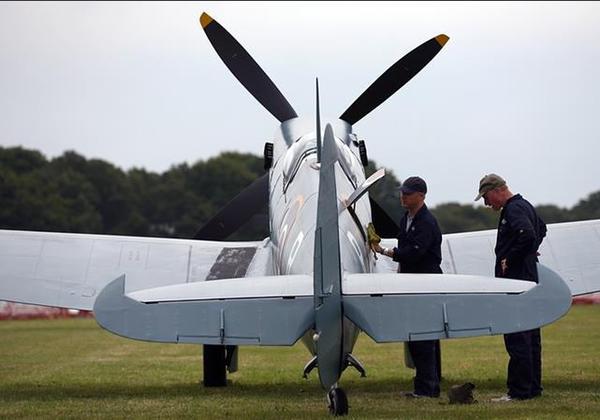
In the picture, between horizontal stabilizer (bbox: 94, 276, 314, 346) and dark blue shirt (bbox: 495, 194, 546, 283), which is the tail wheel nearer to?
dark blue shirt (bbox: 495, 194, 546, 283)

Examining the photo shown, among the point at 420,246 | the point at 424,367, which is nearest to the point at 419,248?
the point at 420,246

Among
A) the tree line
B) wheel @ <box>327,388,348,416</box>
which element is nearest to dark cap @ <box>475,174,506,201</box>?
wheel @ <box>327,388,348,416</box>

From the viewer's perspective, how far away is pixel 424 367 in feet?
35.1

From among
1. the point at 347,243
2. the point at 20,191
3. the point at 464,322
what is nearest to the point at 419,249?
the point at 347,243

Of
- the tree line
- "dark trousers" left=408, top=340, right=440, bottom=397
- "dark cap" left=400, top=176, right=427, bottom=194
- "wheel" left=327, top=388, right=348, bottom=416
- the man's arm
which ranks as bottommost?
"wheel" left=327, top=388, right=348, bottom=416

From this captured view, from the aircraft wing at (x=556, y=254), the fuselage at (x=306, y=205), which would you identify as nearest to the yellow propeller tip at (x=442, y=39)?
the fuselage at (x=306, y=205)

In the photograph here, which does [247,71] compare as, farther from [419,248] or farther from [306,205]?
[419,248]

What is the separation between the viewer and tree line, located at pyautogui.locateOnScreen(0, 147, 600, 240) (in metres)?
64.3

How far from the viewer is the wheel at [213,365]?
1267cm

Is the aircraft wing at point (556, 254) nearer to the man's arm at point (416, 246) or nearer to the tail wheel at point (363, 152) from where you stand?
the tail wheel at point (363, 152)

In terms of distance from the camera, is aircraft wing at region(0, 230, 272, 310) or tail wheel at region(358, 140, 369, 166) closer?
→ aircraft wing at region(0, 230, 272, 310)

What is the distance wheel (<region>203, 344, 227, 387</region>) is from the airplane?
0.05 feet

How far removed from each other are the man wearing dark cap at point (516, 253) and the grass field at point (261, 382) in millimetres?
231

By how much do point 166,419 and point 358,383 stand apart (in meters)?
3.93
